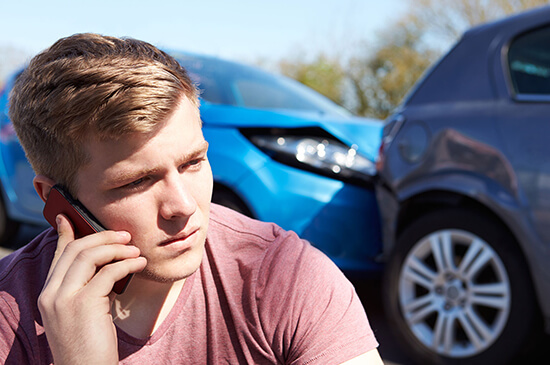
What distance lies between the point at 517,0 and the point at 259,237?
17130mm

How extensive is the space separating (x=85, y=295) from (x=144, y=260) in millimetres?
137

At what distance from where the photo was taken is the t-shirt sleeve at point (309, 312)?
1.21 meters

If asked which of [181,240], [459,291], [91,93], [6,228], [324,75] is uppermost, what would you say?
[91,93]

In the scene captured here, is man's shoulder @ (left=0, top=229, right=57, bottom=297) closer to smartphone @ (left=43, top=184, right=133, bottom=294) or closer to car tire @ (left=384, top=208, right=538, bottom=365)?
smartphone @ (left=43, top=184, right=133, bottom=294)

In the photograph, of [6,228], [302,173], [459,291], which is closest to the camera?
[459,291]

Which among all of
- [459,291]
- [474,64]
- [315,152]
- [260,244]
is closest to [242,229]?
[260,244]

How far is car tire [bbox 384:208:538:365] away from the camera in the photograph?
2.68 m

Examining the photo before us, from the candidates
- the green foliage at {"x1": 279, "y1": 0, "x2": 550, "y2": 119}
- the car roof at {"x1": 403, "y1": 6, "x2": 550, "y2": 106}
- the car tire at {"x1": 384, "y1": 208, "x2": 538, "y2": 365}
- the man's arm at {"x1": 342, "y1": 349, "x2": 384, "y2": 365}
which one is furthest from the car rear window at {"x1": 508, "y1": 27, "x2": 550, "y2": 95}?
the green foliage at {"x1": 279, "y1": 0, "x2": 550, "y2": 119}

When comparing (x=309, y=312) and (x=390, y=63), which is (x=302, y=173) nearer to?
(x=309, y=312)

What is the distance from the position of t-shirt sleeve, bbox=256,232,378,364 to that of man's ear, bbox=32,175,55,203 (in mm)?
539

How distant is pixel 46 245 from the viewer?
146 cm

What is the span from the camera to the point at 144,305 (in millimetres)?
1415

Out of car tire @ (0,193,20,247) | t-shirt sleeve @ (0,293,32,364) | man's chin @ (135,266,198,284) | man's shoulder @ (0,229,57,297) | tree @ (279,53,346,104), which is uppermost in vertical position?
man's chin @ (135,266,198,284)

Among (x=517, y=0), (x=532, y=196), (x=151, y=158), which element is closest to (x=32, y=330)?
(x=151, y=158)
